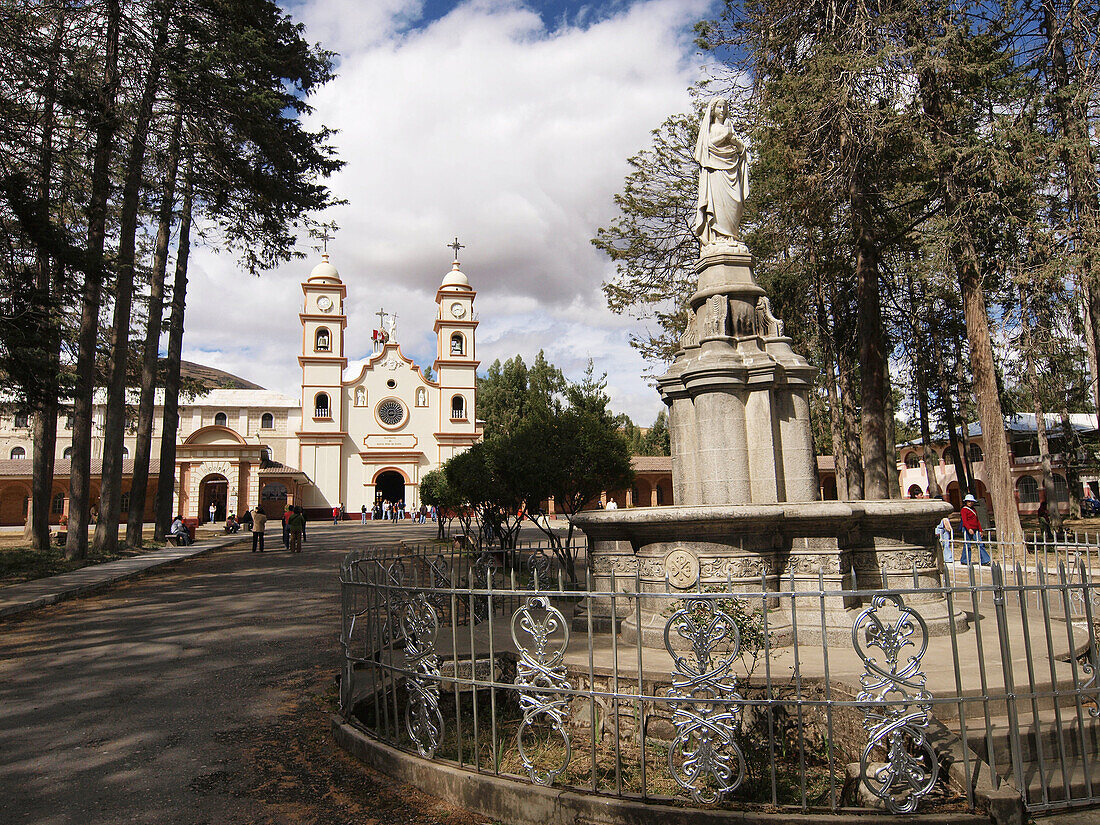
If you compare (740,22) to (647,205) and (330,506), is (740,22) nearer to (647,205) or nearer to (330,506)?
(647,205)

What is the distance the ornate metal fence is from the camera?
3.13m

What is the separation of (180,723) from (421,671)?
7.34 ft

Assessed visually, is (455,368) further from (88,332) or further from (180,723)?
(180,723)

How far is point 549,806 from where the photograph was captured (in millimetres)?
3338

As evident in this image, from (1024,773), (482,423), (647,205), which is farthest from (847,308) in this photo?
(482,423)

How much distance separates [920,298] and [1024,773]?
18199 millimetres

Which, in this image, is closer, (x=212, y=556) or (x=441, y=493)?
(x=212, y=556)

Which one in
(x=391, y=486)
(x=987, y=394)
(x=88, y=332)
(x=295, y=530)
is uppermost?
(x=88, y=332)

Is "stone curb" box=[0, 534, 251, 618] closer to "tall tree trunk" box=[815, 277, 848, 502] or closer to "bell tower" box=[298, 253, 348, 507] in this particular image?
"tall tree trunk" box=[815, 277, 848, 502]

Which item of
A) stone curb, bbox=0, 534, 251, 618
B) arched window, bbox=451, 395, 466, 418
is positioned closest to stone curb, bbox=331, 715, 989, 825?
stone curb, bbox=0, 534, 251, 618

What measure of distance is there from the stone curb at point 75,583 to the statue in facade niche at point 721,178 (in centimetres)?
1055

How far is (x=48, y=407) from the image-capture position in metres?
13.0

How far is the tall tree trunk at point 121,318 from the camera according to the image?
1578 cm

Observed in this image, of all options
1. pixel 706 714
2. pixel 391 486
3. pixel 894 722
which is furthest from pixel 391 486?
pixel 894 722
